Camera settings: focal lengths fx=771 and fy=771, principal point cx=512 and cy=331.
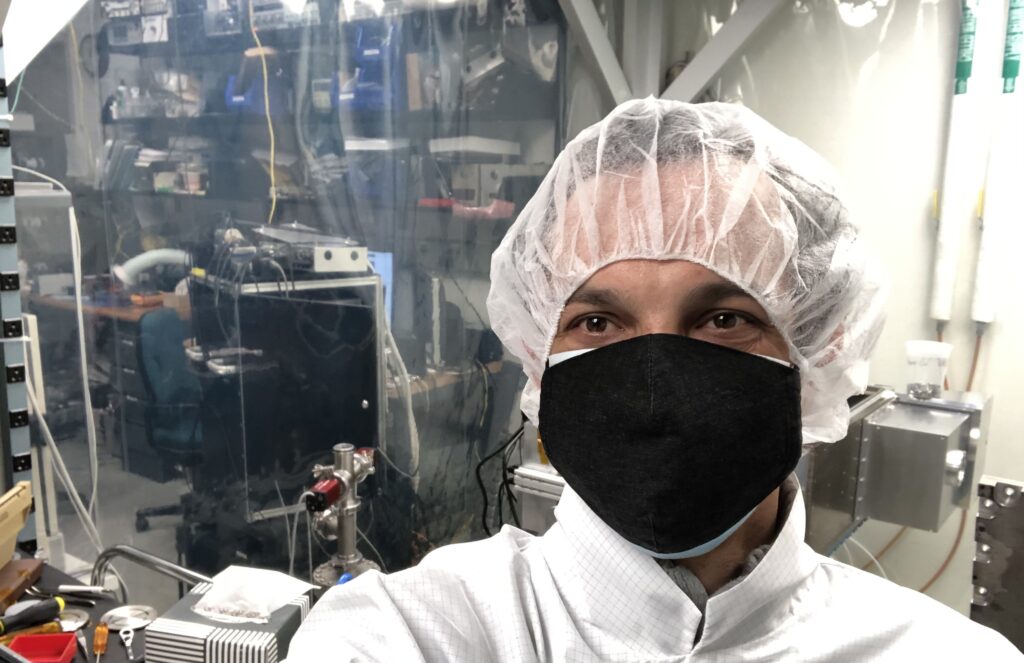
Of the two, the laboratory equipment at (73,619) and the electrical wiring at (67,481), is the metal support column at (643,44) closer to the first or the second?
the electrical wiring at (67,481)

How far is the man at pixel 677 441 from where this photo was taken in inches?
33.0

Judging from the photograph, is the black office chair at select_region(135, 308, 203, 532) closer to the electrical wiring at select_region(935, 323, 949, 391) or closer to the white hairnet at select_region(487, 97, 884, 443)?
the white hairnet at select_region(487, 97, 884, 443)

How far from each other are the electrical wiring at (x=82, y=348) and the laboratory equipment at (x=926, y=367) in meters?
2.43

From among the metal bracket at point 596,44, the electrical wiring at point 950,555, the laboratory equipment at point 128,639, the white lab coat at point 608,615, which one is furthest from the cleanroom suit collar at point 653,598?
the metal bracket at point 596,44

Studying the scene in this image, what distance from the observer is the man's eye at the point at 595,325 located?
0.91m

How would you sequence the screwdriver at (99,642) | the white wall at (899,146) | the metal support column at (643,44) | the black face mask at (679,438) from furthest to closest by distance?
the metal support column at (643,44), the white wall at (899,146), the screwdriver at (99,642), the black face mask at (679,438)

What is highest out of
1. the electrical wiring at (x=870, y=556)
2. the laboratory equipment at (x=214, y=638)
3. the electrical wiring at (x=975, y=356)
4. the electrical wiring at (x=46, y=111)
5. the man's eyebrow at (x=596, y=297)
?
the electrical wiring at (x=46, y=111)

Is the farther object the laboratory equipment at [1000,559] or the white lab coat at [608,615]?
the laboratory equipment at [1000,559]

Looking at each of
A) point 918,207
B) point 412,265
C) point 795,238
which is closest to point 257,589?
point 795,238

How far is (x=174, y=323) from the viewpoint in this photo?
2.12 metres

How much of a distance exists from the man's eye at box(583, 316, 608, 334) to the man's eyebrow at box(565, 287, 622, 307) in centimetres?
2

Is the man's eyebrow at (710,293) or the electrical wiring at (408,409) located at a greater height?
the man's eyebrow at (710,293)

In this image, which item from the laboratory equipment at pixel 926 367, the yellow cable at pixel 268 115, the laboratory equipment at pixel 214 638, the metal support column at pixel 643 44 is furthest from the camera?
the metal support column at pixel 643 44

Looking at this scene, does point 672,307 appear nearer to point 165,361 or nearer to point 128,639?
point 128,639
